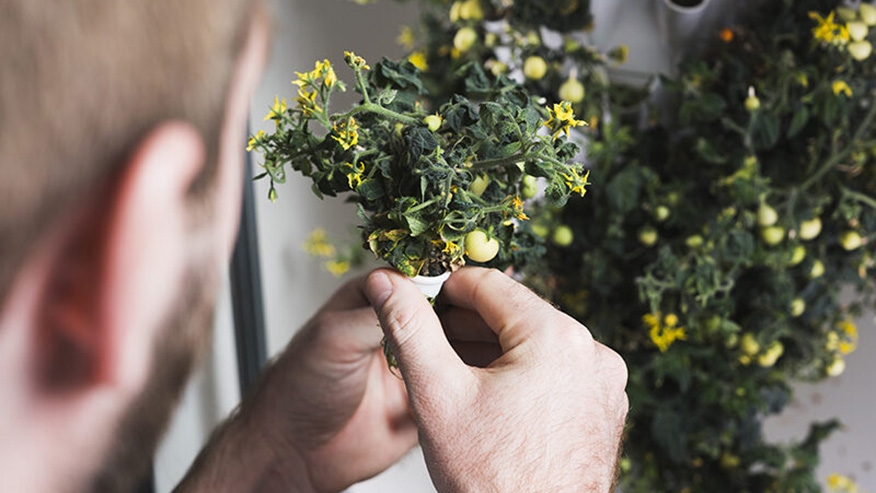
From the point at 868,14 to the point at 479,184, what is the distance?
62cm

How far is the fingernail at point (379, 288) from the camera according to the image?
20.3 inches

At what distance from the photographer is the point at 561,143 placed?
0.47 meters

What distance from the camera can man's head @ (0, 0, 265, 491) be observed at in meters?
0.32

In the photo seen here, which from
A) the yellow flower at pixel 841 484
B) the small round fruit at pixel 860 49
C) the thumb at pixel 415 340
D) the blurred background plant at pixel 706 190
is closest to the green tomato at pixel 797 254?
the blurred background plant at pixel 706 190

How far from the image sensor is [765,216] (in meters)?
0.87

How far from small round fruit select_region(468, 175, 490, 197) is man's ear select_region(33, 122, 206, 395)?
0.20m

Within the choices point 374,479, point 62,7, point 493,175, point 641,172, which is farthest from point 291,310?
point 62,7

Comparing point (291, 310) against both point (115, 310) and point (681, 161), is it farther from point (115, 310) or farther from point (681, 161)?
point (115, 310)

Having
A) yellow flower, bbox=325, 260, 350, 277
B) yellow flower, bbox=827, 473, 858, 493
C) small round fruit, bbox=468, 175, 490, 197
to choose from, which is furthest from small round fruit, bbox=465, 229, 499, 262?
yellow flower, bbox=827, 473, 858, 493

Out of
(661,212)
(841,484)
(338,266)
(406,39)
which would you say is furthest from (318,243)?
(841,484)

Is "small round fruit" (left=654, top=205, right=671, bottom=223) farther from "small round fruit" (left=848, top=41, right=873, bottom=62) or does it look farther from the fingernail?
the fingernail

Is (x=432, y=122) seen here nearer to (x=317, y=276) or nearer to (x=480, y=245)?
(x=480, y=245)

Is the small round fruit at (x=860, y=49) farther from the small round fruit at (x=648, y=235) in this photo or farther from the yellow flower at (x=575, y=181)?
the yellow flower at (x=575, y=181)

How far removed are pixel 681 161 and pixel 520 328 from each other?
50cm
